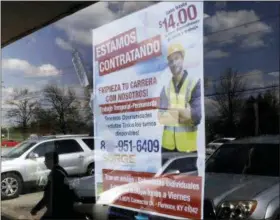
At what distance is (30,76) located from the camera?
4.40 m

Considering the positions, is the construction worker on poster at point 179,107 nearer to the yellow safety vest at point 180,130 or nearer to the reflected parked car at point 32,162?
the yellow safety vest at point 180,130

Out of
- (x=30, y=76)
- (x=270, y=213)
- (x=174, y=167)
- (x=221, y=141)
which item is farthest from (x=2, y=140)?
(x=270, y=213)

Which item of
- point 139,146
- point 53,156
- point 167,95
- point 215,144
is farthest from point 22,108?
point 215,144

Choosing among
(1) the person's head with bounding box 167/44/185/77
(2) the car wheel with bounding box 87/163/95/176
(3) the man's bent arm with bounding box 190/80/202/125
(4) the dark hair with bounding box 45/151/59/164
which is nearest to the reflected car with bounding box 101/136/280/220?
(3) the man's bent arm with bounding box 190/80/202/125

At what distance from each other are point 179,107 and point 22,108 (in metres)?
1.96

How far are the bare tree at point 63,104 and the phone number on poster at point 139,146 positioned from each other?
0.59m

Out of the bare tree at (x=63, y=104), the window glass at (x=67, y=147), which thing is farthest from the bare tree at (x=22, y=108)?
the window glass at (x=67, y=147)

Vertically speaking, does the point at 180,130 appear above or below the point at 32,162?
above

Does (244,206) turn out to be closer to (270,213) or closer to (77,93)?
(270,213)

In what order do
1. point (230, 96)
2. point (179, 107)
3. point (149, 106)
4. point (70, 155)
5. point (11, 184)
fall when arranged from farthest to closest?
point (11, 184) < point (70, 155) < point (149, 106) < point (179, 107) < point (230, 96)

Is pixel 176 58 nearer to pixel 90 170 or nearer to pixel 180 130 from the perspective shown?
pixel 180 130

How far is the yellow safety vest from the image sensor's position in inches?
119

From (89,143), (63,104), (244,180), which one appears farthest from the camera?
(63,104)

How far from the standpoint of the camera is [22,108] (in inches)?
177
